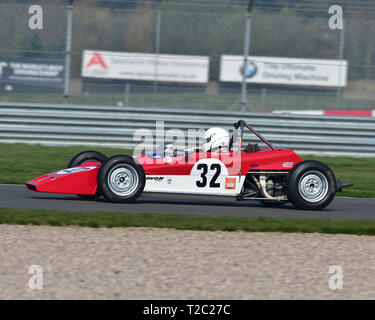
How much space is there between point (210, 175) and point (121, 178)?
1.09m

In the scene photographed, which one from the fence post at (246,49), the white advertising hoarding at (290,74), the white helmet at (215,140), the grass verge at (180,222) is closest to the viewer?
the grass verge at (180,222)

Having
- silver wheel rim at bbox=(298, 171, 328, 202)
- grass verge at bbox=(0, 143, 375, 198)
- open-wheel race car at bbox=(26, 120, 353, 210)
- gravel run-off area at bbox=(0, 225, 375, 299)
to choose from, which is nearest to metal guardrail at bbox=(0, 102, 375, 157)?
grass verge at bbox=(0, 143, 375, 198)

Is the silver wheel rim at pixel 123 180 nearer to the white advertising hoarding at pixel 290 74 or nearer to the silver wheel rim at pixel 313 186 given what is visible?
the silver wheel rim at pixel 313 186

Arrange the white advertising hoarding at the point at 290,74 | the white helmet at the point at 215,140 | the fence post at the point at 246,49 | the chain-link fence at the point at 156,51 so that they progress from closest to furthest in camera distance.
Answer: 1. the white helmet at the point at 215,140
2. the fence post at the point at 246,49
3. the chain-link fence at the point at 156,51
4. the white advertising hoarding at the point at 290,74

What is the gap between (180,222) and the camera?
713 cm

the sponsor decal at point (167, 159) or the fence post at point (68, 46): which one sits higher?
the fence post at point (68, 46)

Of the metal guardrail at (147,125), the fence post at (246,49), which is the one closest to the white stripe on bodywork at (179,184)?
the metal guardrail at (147,125)

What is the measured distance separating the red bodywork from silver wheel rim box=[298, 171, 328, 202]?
0.90ft

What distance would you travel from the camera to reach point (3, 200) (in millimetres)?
8242

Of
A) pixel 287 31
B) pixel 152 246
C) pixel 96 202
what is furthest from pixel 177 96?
pixel 152 246

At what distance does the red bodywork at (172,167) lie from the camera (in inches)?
311

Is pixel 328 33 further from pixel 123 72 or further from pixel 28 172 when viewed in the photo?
pixel 28 172

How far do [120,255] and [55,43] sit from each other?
33.6ft

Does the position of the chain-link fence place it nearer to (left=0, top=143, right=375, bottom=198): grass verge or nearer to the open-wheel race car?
(left=0, top=143, right=375, bottom=198): grass verge
